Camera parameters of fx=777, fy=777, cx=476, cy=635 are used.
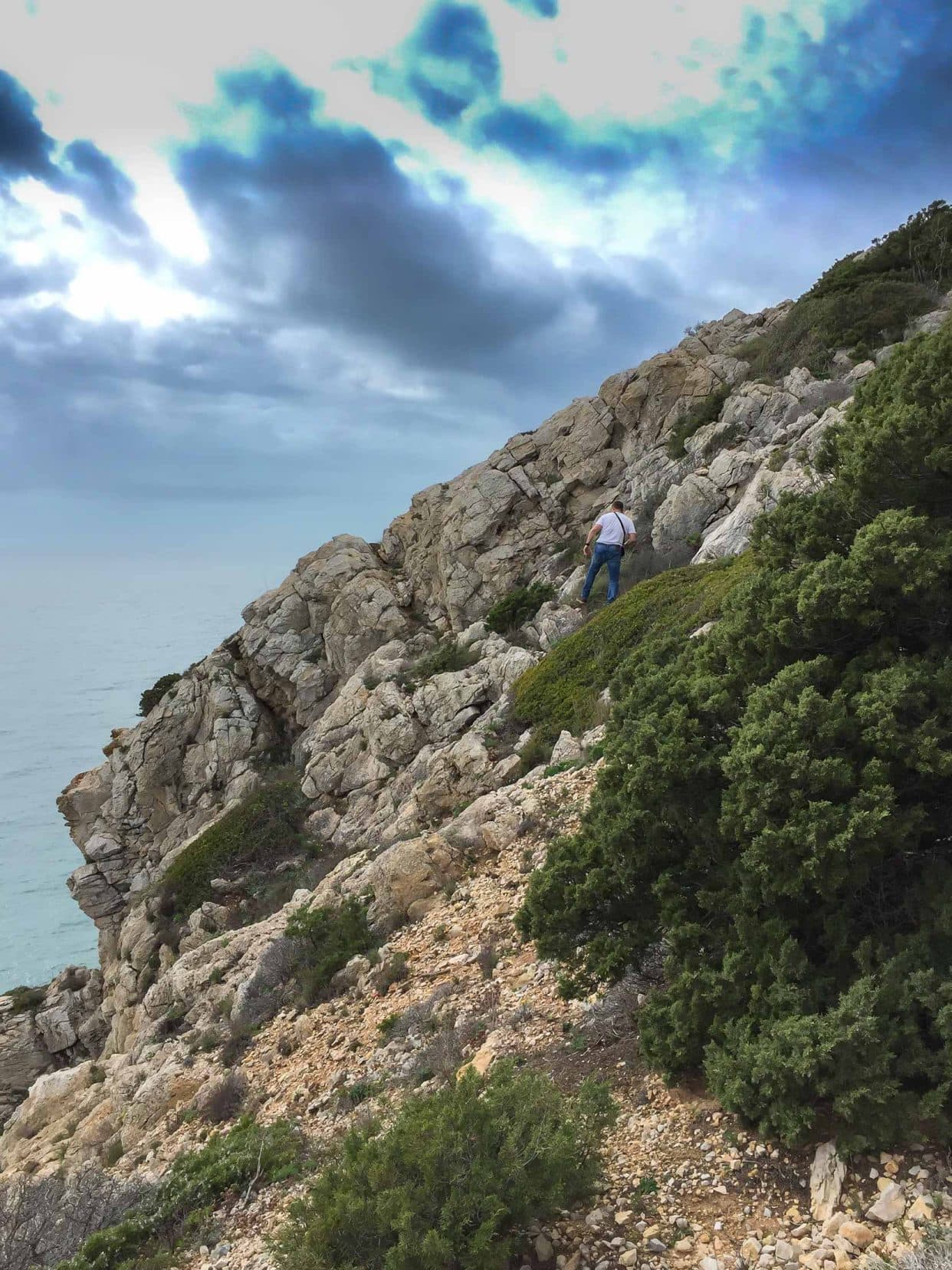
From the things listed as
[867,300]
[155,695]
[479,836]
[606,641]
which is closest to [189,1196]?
[479,836]

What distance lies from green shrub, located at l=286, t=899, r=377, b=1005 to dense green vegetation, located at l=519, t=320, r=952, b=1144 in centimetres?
475

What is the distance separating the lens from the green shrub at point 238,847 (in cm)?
1917

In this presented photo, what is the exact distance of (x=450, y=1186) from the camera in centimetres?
405

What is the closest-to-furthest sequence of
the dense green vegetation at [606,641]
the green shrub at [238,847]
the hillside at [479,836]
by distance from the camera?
the hillside at [479,836]
the dense green vegetation at [606,641]
the green shrub at [238,847]

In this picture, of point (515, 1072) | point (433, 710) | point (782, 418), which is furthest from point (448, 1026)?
point (782, 418)

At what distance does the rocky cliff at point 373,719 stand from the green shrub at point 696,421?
9cm

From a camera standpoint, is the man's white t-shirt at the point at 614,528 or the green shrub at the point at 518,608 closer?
the man's white t-shirt at the point at 614,528

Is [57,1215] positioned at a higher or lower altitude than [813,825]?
lower

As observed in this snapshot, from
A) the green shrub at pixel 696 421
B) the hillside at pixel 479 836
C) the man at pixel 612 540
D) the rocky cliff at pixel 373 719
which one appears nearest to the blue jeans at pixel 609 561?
the man at pixel 612 540

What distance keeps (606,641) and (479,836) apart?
5841mm

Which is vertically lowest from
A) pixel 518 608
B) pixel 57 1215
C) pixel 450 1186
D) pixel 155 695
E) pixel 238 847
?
pixel 57 1215

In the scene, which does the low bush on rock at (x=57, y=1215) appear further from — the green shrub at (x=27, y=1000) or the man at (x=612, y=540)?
the green shrub at (x=27, y=1000)

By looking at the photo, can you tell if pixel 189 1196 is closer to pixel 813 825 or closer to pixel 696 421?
pixel 813 825

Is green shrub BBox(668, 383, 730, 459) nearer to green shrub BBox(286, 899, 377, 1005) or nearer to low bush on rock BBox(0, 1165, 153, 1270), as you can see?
green shrub BBox(286, 899, 377, 1005)
